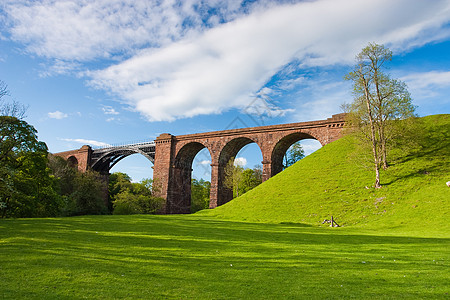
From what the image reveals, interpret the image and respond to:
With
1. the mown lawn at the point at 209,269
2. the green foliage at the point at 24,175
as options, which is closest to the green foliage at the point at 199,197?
the green foliage at the point at 24,175

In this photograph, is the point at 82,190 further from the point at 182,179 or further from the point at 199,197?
the point at 199,197

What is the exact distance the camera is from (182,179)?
48.7 metres

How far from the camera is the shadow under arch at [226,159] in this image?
139 ft

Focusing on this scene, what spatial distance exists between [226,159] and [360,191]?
22.6 meters

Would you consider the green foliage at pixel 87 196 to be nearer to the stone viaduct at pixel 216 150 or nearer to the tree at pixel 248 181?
the stone viaduct at pixel 216 150

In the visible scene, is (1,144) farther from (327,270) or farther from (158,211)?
(158,211)

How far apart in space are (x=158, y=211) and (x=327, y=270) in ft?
131

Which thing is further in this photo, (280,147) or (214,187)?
(214,187)

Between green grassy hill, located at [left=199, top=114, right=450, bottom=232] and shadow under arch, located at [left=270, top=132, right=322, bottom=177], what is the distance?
4.83 metres

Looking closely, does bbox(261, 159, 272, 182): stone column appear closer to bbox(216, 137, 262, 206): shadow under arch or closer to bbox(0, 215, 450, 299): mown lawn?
bbox(216, 137, 262, 206): shadow under arch

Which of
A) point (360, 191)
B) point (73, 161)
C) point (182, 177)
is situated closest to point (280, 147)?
point (360, 191)

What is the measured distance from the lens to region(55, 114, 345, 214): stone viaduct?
37406 millimetres

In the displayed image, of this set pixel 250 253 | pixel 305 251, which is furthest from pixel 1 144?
pixel 305 251

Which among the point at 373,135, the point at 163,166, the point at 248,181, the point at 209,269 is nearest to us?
the point at 209,269
